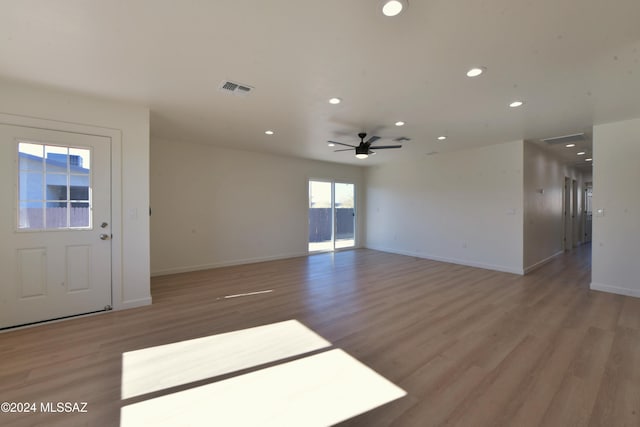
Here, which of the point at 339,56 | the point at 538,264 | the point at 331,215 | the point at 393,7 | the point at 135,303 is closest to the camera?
the point at 393,7

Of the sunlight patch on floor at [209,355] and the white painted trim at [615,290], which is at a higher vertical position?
the white painted trim at [615,290]

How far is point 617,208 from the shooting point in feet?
13.7

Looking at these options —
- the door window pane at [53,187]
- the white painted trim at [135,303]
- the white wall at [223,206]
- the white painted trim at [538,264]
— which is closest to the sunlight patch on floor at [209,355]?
the white painted trim at [135,303]

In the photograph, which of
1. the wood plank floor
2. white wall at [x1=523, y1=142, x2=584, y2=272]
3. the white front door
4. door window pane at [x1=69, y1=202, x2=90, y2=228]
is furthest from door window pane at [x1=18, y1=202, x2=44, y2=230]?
white wall at [x1=523, y1=142, x2=584, y2=272]

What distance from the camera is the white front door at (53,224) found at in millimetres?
2943

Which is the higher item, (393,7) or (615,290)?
(393,7)

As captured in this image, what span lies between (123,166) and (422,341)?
4179 millimetres

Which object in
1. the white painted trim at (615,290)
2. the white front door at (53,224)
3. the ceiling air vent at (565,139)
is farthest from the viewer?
the ceiling air vent at (565,139)

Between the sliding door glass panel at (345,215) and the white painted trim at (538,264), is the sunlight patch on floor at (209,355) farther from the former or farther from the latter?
the sliding door glass panel at (345,215)

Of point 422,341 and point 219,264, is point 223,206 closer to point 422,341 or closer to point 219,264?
point 219,264

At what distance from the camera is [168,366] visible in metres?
2.28

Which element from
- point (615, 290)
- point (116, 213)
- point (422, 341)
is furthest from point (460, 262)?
point (116, 213)

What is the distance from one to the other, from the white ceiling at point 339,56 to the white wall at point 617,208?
40cm

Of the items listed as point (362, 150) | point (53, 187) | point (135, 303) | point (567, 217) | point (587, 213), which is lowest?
point (135, 303)
